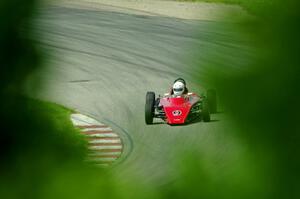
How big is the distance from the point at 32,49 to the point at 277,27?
0.35 meters

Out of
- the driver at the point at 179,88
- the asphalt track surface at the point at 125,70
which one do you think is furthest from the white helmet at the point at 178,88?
the asphalt track surface at the point at 125,70

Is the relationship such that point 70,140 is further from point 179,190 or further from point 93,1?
point 93,1

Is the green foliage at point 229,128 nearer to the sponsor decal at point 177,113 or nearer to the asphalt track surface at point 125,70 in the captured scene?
the asphalt track surface at point 125,70

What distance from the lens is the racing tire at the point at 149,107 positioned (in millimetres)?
33281

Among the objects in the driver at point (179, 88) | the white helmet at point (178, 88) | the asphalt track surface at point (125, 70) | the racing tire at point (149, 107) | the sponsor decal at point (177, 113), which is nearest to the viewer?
the asphalt track surface at point (125, 70)

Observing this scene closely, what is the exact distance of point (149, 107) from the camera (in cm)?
3331

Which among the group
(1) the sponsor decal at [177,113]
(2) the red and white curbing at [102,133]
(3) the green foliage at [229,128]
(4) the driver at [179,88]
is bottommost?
(3) the green foliage at [229,128]

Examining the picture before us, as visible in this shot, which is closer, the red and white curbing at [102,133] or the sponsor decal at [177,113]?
the red and white curbing at [102,133]

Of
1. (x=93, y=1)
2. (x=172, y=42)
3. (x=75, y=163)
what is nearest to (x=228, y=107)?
(x=75, y=163)

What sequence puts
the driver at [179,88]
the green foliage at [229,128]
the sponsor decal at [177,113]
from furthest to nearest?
the sponsor decal at [177,113] < the driver at [179,88] < the green foliage at [229,128]

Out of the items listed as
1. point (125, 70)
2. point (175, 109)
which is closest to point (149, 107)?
point (175, 109)

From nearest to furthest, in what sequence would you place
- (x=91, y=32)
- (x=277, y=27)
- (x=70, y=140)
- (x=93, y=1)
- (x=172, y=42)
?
1. (x=277, y=27)
2. (x=70, y=140)
3. (x=172, y=42)
4. (x=91, y=32)
5. (x=93, y=1)

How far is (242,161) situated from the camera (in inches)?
55.5

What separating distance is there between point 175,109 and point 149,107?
926 mm
